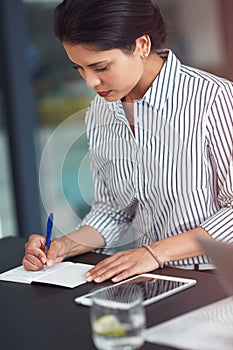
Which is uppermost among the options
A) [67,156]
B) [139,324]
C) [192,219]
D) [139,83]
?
[139,83]

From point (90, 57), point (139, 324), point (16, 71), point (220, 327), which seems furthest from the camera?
point (16, 71)

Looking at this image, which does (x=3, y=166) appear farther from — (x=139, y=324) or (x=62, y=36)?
(x=139, y=324)

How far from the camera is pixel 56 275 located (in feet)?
7.14

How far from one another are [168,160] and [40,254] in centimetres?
52

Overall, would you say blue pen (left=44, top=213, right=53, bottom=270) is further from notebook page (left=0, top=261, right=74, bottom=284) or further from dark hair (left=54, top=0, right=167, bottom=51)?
dark hair (left=54, top=0, right=167, bottom=51)

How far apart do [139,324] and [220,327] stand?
29 cm

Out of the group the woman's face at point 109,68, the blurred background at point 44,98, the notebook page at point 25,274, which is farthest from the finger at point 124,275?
the blurred background at point 44,98

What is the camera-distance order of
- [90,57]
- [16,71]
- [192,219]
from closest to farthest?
[90,57] < [192,219] < [16,71]

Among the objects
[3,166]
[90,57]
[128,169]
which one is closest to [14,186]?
[3,166]

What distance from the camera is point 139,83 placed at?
8.17ft

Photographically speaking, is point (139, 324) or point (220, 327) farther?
point (220, 327)

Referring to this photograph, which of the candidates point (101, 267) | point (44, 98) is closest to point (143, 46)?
point (101, 267)

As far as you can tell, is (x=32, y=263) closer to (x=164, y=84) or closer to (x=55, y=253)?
(x=55, y=253)

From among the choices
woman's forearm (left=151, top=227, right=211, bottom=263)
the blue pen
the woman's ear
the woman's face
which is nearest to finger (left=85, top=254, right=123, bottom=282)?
woman's forearm (left=151, top=227, right=211, bottom=263)
